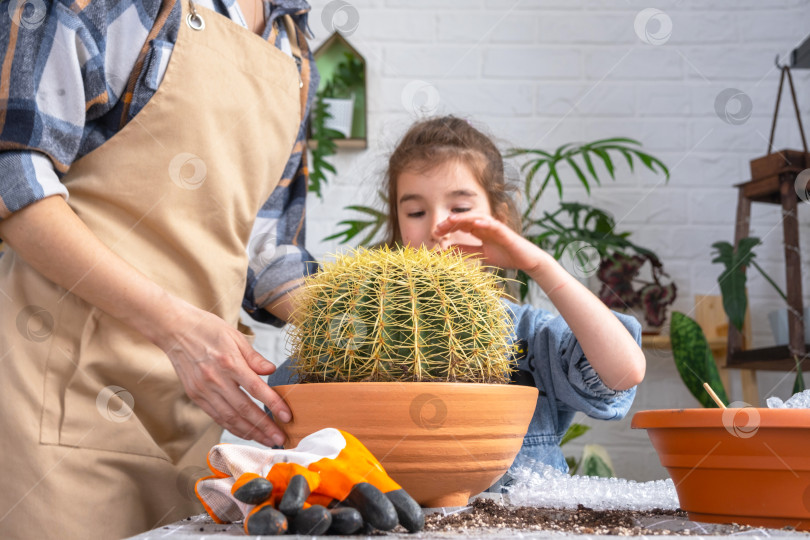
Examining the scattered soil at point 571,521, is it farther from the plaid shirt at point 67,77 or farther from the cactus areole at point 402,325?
the plaid shirt at point 67,77

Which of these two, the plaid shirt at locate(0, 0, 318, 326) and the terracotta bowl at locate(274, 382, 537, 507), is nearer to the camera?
the terracotta bowl at locate(274, 382, 537, 507)

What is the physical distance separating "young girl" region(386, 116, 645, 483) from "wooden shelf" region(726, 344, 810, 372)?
73 cm

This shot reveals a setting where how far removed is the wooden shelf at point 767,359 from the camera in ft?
5.01

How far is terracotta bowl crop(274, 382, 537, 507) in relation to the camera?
1.63 ft

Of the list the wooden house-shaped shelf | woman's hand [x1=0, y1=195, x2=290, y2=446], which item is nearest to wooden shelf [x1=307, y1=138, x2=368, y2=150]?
the wooden house-shaped shelf

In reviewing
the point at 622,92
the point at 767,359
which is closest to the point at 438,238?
the point at 767,359

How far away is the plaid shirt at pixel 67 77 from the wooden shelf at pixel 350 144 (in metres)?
1.09

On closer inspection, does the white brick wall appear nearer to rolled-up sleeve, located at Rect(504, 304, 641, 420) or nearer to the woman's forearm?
rolled-up sleeve, located at Rect(504, 304, 641, 420)

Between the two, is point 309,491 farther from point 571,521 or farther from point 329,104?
point 329,104

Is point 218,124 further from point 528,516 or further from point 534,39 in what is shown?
point 534,39

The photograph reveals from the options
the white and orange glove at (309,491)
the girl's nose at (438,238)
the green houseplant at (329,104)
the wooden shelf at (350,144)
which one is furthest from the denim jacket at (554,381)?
the wooden shelf at (350,144)

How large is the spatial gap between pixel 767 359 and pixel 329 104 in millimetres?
1282

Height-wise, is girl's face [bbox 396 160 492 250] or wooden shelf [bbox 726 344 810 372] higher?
girl's face [bbox 396 160 492 250]

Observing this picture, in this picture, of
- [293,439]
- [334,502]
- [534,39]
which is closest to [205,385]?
[293,439]
